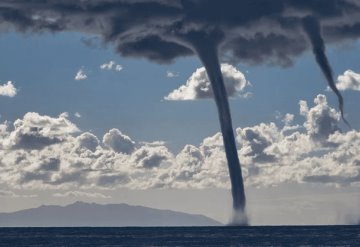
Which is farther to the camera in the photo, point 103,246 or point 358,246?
point 103,246

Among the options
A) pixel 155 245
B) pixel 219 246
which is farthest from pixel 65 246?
pixel 219 246

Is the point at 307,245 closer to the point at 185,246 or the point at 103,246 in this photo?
the point at 185,246

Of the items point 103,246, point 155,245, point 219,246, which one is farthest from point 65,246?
point 219,246

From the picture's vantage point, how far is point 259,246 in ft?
647

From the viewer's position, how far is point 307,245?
195 m

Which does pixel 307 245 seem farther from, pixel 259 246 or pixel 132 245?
pixel 132 245

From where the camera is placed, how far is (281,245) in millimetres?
198000

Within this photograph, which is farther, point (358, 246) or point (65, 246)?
point (65, 246)

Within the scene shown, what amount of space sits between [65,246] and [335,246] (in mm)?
69485

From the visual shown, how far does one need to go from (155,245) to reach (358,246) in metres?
51.1

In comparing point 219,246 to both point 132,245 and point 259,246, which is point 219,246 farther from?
point 132,245

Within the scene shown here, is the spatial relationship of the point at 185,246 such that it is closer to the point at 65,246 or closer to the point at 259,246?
the point at 259,246

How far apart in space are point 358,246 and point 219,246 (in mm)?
34981

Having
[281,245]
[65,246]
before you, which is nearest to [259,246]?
[281,245]
